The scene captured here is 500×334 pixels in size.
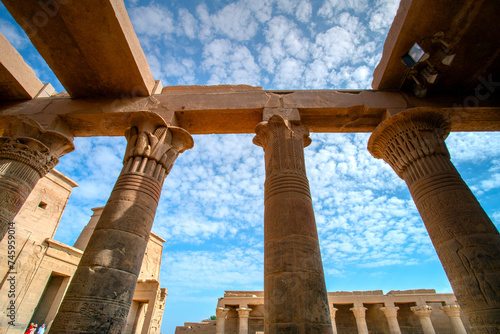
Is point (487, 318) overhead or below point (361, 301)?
below

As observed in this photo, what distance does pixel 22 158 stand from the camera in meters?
4.90

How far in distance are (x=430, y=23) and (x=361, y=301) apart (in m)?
14.4

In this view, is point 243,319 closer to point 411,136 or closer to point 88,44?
point 411,136

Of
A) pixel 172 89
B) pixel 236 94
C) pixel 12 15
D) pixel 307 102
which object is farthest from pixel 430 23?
pixel 12 15

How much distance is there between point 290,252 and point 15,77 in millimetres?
6663

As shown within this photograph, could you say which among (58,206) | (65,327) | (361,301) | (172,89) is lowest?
(65,327)

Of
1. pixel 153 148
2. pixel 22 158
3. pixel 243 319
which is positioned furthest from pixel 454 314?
pixel 22 158

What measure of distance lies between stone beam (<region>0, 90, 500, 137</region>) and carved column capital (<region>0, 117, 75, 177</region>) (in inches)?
14.6

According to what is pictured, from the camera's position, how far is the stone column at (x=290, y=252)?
9.07ft

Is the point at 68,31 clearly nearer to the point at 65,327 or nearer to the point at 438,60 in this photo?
the point at 65,327

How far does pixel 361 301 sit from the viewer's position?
574 inches

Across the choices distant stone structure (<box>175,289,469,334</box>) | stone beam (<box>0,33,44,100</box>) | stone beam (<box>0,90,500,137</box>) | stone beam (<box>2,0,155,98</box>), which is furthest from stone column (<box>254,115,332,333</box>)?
distant stone structure (<box>175,289,469,334</box>)

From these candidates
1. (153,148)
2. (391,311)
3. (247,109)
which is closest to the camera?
(153,148)

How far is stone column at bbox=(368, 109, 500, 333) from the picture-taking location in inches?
124
